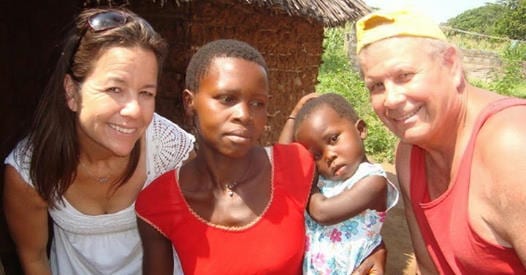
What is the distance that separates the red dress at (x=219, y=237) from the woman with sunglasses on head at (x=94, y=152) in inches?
10.4

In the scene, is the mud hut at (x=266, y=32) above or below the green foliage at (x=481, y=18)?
above

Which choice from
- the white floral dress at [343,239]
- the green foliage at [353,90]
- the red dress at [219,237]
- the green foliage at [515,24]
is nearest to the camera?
the red dress at [219,237]

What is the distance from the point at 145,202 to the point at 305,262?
681 millimetres

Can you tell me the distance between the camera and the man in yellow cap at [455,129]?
1603 mm

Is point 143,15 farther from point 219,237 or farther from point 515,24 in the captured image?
point 515,24

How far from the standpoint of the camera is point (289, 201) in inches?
79.0

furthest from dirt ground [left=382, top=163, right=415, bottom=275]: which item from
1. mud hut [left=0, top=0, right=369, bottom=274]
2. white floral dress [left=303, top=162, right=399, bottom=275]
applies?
white floral dress [left=303, top=162, right=399, bottom=275]

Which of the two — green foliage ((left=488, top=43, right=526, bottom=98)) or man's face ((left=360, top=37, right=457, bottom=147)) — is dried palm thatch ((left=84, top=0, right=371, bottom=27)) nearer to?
man's face ((left=360, top=37, right=457, bottom=147))

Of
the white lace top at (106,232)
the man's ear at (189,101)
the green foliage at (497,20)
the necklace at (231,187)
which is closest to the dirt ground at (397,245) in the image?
the white lace top at (106,232)

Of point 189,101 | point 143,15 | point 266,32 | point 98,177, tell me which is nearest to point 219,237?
point 189,101

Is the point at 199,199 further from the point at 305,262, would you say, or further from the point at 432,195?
the point at 432,195

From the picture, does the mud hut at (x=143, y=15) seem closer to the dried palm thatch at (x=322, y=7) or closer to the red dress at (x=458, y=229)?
the dried palm thatch at (x=322, y=7)

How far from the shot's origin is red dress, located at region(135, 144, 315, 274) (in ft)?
6.18

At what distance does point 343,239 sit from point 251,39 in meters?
→ 3.13
